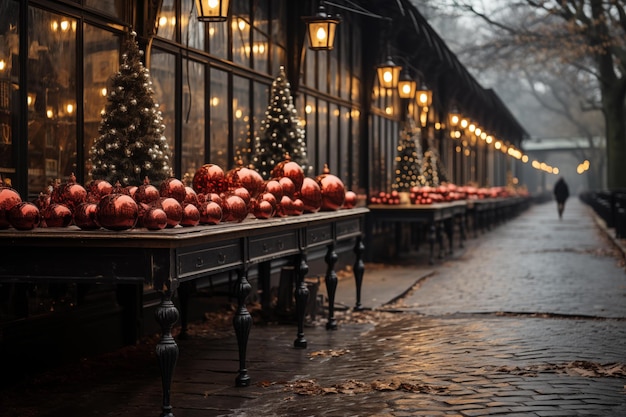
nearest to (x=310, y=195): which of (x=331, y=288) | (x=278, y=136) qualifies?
(x=331, y=288)

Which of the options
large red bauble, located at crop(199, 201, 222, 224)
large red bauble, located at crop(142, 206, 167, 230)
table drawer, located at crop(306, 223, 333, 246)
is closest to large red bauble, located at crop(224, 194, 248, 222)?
large red bauble, located at crop(199, 201, 222, 224)

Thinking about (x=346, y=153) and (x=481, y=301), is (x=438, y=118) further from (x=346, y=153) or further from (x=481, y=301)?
(x=481, y=301)

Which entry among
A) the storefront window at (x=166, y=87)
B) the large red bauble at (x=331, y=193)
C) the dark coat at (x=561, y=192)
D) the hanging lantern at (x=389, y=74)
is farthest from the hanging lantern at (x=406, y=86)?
the dark coat at (x=561, y=192)

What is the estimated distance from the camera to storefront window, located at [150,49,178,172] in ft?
35.7

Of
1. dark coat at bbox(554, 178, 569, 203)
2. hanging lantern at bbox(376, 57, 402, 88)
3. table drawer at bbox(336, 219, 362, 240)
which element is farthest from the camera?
dark coat at bbox(554, 178, 569, 203)

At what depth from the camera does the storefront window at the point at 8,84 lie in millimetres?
7902

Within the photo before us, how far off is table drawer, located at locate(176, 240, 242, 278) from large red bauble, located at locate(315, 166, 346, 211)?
3.42 m

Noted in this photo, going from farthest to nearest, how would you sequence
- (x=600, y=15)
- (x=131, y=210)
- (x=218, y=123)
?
1. (x=600, y=15)
2. (x=218, y=123)
3. (x=131, y=210)

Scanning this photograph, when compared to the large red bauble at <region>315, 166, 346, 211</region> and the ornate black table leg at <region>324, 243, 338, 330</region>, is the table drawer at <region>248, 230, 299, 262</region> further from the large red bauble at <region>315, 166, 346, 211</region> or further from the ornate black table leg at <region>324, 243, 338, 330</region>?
the large red bauble at <region>315, 166, 346, 211</region>

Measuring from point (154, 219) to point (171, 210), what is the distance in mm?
248

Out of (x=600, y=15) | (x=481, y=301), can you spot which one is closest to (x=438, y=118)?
(x=600, y=15)

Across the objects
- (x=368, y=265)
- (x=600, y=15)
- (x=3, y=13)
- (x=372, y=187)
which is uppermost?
(x=600, y=15)

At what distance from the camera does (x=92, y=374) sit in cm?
826

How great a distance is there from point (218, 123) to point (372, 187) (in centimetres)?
968
